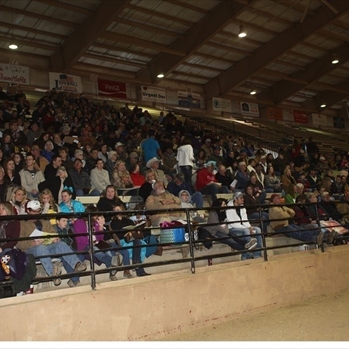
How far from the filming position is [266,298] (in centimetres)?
684

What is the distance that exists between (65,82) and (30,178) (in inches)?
593

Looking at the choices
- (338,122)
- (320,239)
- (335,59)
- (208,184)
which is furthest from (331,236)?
(338,122)

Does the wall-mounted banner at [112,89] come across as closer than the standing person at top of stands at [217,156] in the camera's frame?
No

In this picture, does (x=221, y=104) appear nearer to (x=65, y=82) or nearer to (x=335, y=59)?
(x=335, y=59)

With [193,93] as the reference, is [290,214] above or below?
below

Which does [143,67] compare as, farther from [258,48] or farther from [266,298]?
[266,298]

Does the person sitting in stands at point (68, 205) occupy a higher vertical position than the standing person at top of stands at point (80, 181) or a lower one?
lower

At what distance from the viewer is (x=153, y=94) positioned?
2589 centimetres

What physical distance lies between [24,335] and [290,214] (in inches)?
234

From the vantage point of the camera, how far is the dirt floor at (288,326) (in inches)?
211

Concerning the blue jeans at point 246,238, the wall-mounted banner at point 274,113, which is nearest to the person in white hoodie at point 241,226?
the blue jeans at point 246,238

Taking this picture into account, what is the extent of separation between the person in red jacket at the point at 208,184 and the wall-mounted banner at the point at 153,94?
14.5 metres

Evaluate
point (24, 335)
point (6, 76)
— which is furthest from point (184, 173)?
point (6, 76)

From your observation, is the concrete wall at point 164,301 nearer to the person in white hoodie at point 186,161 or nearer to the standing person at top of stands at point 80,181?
the standing person at top of stands at point 80,181
